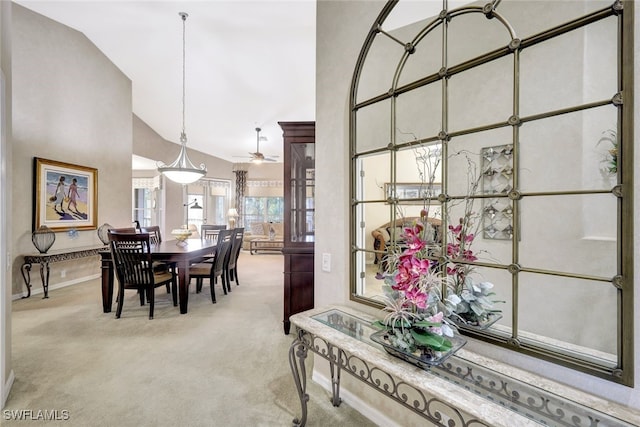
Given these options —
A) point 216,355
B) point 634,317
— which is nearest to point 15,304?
point 216,355

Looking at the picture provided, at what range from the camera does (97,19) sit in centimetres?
406

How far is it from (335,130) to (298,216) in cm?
124

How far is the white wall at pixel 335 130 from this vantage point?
175 centimetres

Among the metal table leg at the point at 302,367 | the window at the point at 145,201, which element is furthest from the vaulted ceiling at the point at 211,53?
the metal table leg at the point at 302,367

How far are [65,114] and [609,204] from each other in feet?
20.9

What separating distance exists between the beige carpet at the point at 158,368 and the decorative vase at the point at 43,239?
0.77m

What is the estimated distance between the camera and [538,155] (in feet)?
3.45

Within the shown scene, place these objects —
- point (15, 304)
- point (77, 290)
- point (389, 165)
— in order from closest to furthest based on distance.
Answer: point (389, 165)
point (15, 304)
point (77, 290)

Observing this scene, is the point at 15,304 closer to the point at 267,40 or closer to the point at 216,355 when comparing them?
the point at 216,355

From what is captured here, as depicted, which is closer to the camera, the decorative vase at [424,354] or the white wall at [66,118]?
the decorative vase at [424,354]

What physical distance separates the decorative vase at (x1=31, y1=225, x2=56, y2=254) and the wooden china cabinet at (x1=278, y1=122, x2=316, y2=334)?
3.85 meters

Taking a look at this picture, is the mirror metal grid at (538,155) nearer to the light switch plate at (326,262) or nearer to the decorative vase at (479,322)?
the decorative vase at (479,322)

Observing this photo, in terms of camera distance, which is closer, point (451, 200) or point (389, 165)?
point (451, 200)

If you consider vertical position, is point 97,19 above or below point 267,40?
above
